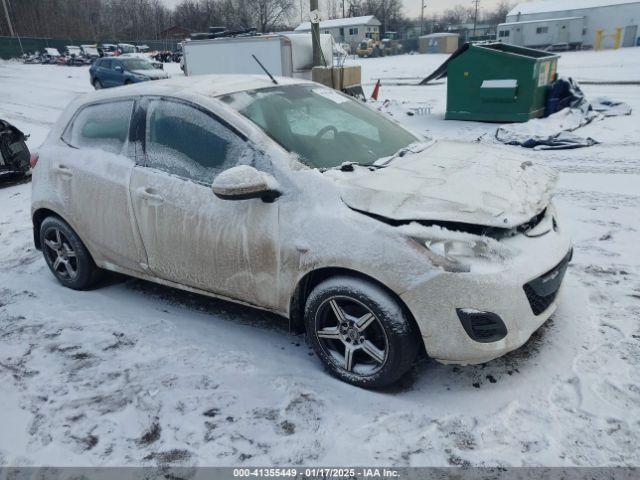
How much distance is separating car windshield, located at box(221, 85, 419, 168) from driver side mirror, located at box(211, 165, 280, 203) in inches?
13.3

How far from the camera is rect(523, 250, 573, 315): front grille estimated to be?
2.63 m

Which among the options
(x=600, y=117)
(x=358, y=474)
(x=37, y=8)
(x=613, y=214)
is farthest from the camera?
(x=37, y=8)

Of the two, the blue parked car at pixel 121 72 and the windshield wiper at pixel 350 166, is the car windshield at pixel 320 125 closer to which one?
the windshield wiper at pixel 350 166

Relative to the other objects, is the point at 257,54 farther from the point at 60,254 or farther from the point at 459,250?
the point at 459,250

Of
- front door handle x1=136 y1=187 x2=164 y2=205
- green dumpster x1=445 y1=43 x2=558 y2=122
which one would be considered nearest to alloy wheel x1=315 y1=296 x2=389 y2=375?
front door handle x1=136 y1=187 x2=164 y2=205

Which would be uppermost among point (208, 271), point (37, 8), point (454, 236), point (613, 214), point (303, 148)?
point (37, 8)

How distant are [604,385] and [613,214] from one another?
3218 millimetres

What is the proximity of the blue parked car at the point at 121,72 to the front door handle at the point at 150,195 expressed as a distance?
18435 millimetres

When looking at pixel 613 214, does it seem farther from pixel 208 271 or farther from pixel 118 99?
pixel 118 99

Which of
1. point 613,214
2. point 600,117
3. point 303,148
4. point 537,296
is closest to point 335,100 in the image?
point 303,148

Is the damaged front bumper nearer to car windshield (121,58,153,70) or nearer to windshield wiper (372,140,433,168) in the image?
windshield wiper (372,140,433,168)

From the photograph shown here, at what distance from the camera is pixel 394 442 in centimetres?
253

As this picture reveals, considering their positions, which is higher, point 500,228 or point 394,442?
point 500,228

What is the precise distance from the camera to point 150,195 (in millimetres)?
3479
